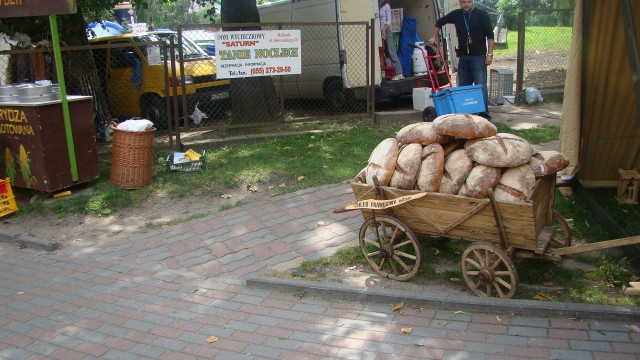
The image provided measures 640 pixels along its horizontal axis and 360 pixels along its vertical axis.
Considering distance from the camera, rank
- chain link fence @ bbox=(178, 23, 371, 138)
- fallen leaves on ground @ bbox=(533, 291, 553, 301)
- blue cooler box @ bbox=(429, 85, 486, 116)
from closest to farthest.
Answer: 1. fallen leaves on ground @ bbox=(533, 291, 553, 301)
2. blue cooler box @ bbox=(429, 85, 486, 116)
3. chain link fence @ bbox=(178, 23, 371, 138)

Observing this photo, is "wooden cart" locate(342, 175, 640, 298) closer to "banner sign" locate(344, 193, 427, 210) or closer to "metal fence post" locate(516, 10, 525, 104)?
"banner sign" locate(344, 193, 427, 210)

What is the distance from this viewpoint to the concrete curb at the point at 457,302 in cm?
369

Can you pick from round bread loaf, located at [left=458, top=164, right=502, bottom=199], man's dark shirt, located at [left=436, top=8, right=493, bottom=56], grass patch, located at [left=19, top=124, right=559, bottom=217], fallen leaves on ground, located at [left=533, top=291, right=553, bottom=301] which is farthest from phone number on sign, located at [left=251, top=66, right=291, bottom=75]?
fallen leaves on ground, located at [left=533, top=291, right=553, bottom=301]

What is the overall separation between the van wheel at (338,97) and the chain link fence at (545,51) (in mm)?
3515

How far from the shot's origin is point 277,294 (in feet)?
14.8

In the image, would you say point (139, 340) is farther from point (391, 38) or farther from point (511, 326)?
point (391, 38)

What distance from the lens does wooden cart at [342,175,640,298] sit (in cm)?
376

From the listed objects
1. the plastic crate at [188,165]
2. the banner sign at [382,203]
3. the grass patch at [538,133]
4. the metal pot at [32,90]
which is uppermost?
the metal pot at [32,90]

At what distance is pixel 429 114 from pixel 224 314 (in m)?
6.37

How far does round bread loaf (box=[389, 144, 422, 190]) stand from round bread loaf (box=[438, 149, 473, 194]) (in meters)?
0.21

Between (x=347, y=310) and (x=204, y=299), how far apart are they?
120 cm

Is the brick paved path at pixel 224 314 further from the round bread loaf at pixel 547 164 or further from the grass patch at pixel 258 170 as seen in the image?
the round bread loaf at pixel 547 164

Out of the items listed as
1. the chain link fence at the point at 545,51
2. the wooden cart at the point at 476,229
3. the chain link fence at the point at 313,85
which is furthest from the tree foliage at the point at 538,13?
the wooden cart at the point at 476,229

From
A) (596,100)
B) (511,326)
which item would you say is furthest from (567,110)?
(511,326)
